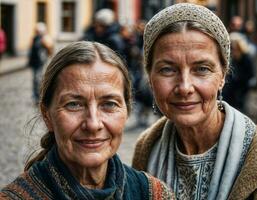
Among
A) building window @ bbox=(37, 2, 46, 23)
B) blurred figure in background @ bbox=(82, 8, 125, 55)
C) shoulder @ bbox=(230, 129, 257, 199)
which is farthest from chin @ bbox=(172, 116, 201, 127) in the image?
building window @ bbox=(37, 2, 46, 23)

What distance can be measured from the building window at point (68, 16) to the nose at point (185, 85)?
1257 inches

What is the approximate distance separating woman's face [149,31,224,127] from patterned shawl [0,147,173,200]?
1.54 feet

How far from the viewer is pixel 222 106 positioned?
308cm

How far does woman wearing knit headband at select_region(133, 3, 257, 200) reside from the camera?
9.21 ft

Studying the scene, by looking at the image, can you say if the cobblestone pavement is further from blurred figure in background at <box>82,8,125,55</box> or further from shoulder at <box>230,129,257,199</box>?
blurred figure in background at <box>82,8,125,55</box>

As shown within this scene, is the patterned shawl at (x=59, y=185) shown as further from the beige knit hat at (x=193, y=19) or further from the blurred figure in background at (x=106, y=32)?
the blurred figure in background at (x=106, y=32)

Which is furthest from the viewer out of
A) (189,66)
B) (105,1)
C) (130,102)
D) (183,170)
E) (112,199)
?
(105,1)

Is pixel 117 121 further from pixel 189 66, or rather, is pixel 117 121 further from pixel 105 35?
pixel 105 35

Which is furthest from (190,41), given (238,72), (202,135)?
(238,72)

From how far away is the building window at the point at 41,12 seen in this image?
1167 inches

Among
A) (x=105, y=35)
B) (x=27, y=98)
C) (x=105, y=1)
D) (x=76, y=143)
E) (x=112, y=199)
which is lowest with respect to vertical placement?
(x=105, y=1)

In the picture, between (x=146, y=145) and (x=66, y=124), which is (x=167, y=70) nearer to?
(x=146, y=145)

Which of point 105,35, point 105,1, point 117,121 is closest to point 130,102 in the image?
point 117,121

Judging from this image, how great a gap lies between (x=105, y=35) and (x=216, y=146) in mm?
8256
